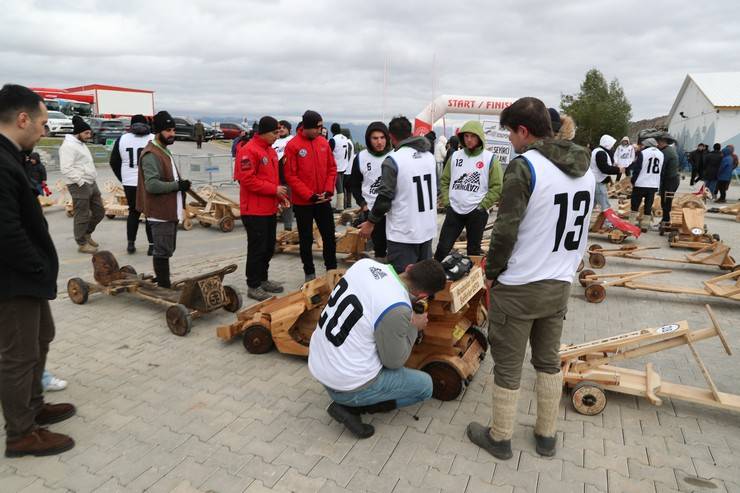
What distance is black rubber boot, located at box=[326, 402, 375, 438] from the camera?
127 inches

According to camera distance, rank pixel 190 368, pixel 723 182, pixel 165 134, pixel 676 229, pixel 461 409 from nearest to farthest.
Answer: pixel 461 409, pixel 190 368, pixel 165 134, pixel 676 229, pixel 723 182

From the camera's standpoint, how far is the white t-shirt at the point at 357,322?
2918 mm

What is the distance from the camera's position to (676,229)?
397 inches

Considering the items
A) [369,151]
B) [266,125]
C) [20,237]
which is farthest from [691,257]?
[20,237]

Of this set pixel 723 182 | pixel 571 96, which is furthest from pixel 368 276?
pixel 571 96

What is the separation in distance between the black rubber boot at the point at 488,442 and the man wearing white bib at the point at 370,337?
16.9 inches

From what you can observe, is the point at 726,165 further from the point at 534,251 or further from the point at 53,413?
the point at 53,413

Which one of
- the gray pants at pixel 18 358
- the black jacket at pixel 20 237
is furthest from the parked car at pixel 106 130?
the gray pants at pixel 18 358

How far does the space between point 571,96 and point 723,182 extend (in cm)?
3395

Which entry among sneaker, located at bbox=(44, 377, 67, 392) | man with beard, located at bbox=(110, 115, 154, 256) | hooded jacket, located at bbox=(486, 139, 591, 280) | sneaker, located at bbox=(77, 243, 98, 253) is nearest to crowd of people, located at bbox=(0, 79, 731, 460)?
hooded jacket, located at bbox=(486, 139, 591, 280)

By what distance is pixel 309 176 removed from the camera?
5.92 m

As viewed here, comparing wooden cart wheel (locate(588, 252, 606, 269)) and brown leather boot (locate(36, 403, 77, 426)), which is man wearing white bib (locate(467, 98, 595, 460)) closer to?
brown leather boot (locate(36, 403, 77, 426))

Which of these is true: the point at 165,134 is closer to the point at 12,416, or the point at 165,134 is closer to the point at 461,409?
the point at 12,416

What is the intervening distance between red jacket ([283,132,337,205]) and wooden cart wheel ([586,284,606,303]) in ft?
12.0
